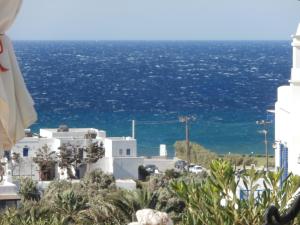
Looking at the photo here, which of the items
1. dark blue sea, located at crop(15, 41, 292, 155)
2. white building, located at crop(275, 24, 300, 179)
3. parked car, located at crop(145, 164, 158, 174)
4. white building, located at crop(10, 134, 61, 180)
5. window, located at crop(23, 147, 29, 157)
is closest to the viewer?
white building, located at crop(275, 24, 300, 179)

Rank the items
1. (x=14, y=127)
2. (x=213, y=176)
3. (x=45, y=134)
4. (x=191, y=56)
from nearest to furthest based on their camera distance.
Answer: (x=14, y=127) < (x=213, y=176) < (x=45, y=134) < (x=191, y=56)

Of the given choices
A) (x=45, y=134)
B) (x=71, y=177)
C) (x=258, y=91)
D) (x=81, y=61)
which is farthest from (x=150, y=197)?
(x=81, y=61)

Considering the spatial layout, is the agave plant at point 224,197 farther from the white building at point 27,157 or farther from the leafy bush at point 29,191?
the white building at point 27,157

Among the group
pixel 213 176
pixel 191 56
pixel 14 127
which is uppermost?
pixel 14 127

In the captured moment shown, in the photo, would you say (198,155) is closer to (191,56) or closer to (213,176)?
(213,176)

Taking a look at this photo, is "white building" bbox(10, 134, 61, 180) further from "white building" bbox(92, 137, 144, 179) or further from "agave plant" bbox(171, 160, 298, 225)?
"agave plant" bbox(171, 160, 298, 225)

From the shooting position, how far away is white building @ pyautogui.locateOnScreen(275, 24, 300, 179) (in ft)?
57.9

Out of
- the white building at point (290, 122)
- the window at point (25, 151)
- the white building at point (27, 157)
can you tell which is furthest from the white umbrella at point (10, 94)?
the window at point (25, 151)

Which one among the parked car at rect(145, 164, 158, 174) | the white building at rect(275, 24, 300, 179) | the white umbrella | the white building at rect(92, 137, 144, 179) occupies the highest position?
the white umbrella

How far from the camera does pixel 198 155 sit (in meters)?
55.5

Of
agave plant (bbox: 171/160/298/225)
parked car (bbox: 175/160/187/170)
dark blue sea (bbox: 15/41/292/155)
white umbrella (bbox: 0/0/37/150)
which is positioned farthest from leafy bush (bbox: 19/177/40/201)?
dark blue sea (bbox: 15/41/292/155)

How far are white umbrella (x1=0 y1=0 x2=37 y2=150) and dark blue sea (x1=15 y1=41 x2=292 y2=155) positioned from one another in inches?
2180

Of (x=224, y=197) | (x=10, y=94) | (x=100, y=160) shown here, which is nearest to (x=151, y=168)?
(x=100, y=160)

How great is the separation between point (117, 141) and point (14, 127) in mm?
38439
